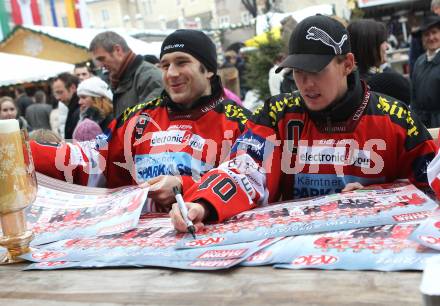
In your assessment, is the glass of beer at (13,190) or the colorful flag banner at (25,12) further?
the colorful flag banner at (25,12)

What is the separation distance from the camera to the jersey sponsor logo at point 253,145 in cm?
187

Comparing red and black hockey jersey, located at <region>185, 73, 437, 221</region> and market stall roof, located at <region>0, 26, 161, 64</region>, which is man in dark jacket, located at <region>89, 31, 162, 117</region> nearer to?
red and black hockey jersey, located at <region>185, 73, 437, 221</region>

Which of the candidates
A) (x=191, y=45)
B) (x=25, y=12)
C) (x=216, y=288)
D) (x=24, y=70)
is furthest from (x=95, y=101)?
(x=25, y=12)

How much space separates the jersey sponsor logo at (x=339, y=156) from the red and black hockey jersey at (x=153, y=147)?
414 millimetres

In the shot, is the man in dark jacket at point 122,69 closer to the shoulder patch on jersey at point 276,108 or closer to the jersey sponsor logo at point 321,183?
the shoulder patch on jersey at point 276,108

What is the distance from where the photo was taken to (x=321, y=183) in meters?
1.84

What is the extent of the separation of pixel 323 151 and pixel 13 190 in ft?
3.13

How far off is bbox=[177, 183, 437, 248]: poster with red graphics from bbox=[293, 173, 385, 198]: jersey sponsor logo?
0.42 feet

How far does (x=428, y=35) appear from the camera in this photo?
4105mm

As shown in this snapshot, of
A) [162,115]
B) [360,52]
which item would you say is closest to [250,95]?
[360,52]

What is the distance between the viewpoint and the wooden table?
948 mm

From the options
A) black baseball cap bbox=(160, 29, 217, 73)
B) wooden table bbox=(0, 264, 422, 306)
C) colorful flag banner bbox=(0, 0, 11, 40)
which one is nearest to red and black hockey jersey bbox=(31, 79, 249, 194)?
black baseball cap bbox=(160, 29, 217, 73)

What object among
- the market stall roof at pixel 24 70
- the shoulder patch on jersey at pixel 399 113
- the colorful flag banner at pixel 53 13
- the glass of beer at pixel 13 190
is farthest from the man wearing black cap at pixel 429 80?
the colorful flag banner at pixel 53 13

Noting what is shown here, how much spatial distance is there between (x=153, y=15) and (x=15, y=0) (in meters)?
29.4
